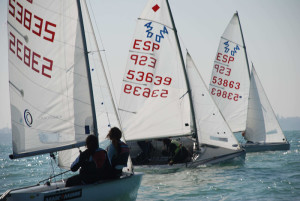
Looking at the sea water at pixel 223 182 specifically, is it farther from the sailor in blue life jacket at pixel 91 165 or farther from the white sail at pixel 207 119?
the white sail at pixel 207 119

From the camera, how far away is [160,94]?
14.9 metres

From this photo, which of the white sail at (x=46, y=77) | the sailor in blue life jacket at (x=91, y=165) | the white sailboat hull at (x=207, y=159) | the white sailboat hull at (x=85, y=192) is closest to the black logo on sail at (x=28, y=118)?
the white sail at (x=46, y=77)

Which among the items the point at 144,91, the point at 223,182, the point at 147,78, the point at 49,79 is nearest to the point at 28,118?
the point at 49,79

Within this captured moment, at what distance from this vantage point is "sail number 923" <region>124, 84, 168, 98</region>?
14.9m

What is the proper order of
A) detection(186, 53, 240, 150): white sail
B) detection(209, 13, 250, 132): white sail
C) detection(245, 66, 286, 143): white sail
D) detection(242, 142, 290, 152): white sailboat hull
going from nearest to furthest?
detection(186, 53, 240, 150): white sail, detection(242, 142, 290, 152): white sailboat hull, detection(245, 66, 286, 143): white sail, detection(209, 13, 250, 132): white sail

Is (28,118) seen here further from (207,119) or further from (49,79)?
(207,119)

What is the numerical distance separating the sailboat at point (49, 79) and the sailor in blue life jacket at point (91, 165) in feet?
2.38

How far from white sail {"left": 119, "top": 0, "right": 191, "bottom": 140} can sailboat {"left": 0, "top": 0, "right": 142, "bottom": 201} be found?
5901 millimetres

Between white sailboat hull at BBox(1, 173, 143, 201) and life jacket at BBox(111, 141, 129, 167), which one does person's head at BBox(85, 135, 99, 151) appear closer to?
life jacket at BBox(111, 141, 129, 167)

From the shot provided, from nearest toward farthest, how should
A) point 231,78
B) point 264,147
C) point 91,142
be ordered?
point 91,142 → point 264,147 → point 231,78

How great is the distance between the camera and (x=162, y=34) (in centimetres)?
1491

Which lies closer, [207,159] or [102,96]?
[102,96]

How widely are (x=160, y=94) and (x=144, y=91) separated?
56 centimetres

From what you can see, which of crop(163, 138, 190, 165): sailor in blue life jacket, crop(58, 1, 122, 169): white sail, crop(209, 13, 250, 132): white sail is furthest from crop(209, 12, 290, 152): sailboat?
crop(58, 1, 122, 169): white sail
